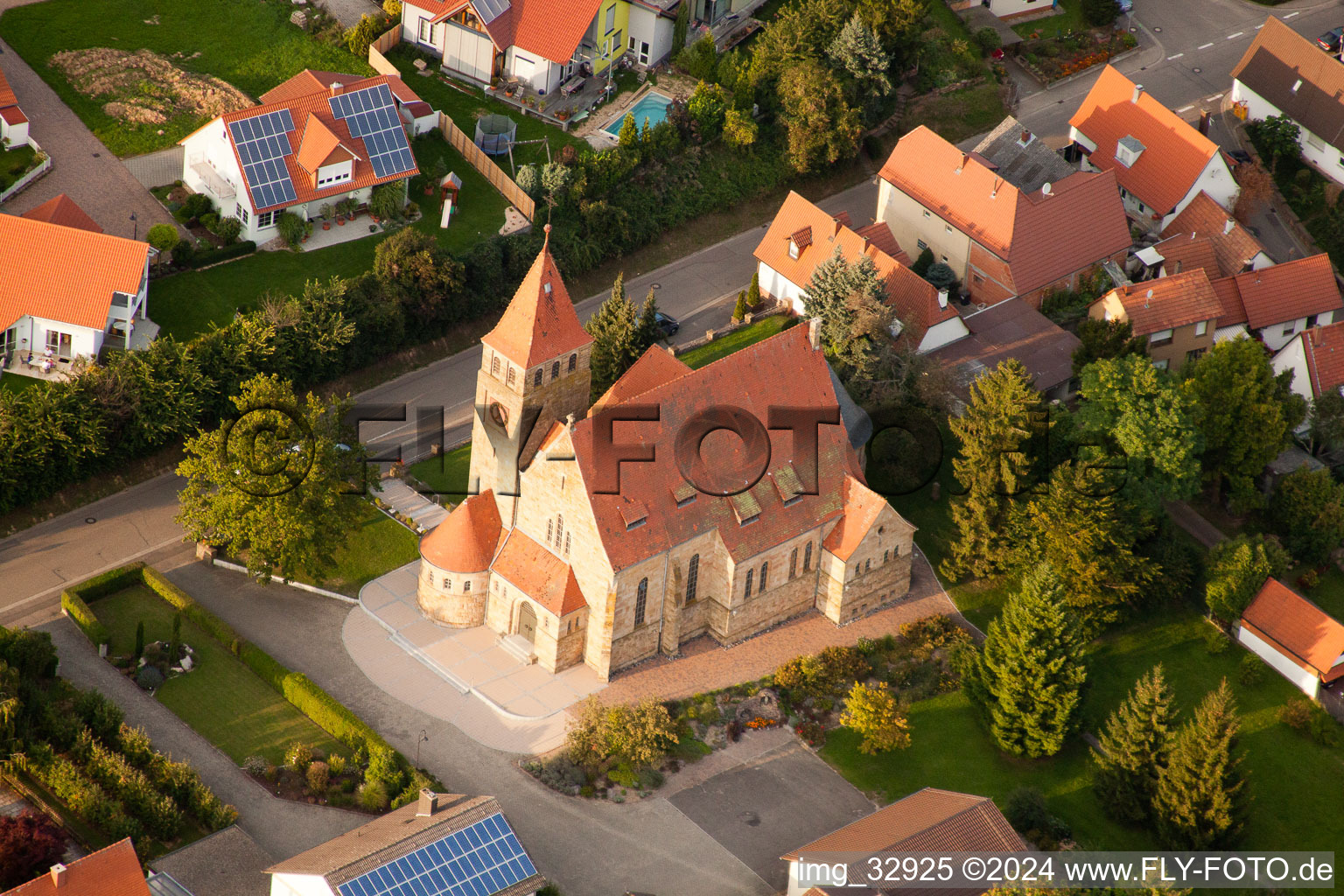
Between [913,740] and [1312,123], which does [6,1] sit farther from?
[1312,123]

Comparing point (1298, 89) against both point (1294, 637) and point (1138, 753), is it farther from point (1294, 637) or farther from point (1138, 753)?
point (1138, 753)

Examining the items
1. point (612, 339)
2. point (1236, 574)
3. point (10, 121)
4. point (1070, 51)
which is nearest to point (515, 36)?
point (612, 339)

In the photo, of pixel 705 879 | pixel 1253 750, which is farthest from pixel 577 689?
pixel 1253 750

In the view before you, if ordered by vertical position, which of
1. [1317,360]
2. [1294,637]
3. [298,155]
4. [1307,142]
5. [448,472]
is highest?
[298,155]

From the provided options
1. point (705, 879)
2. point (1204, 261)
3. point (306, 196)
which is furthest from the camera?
point (1204, 261)

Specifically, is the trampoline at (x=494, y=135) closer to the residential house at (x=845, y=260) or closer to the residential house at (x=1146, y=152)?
the residential house at (x=845, y=260)

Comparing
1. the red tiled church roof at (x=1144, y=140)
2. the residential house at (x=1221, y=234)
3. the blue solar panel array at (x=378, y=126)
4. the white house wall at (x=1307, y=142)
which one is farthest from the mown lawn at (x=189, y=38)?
the white house wall at (x=1307, y=142)

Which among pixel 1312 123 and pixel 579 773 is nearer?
pixel 579 773
